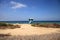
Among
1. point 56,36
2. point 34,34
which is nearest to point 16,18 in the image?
point 34,34

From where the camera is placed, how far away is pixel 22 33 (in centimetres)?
194

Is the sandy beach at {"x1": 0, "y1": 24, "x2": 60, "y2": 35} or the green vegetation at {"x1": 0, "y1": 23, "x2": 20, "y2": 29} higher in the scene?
the green vegetation at {"x1": 0, "y1": 23, "x2": 20, "y2": 29}

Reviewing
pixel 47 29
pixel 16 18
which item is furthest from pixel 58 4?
pixel 16 18

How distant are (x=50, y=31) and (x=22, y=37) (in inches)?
22.7

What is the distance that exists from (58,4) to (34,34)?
31.7 inches

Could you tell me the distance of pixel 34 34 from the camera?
1.95m

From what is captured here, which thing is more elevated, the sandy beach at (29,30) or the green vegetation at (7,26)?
the green vegetation at (7,26)

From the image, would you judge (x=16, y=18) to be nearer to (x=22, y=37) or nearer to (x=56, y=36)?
(x=22, y=37)

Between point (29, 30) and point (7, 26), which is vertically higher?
point (7, 26)

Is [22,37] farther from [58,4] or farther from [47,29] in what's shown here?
[58,4]

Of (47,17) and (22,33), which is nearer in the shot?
(22,33)

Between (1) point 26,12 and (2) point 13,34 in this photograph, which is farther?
(1) point 26,12

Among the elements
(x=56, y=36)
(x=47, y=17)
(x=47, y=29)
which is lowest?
(x=56, y=36)

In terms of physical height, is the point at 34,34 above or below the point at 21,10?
below
